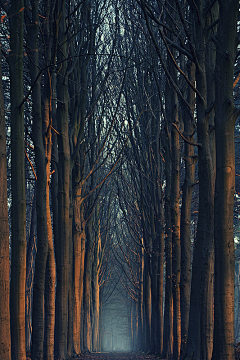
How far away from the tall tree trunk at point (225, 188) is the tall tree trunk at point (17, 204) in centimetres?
258

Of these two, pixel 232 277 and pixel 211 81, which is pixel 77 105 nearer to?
pixel 211 81

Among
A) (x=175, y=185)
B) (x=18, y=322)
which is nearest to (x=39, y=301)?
(x=18, y=322)

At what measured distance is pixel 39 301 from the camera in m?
6.65

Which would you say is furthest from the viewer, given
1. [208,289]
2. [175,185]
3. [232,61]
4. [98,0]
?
[98,0]

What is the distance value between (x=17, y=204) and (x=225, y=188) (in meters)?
2.84

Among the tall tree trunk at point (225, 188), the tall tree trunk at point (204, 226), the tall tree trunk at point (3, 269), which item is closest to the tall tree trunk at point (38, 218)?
the tall tree trunk at point (3, 269)

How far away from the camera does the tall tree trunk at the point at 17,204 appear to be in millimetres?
5176

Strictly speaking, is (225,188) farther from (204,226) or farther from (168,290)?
(168,290)

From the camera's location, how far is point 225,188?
16.3ft

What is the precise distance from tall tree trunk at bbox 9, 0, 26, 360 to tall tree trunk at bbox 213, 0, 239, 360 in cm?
258

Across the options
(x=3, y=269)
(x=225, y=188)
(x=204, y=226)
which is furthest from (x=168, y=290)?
(x=3, y=269)

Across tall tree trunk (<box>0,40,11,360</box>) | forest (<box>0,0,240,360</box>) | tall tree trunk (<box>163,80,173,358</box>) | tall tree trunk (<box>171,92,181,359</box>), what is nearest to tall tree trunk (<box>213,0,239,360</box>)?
forest (<box>0,0,240,360</box>)

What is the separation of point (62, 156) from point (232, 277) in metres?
4.90

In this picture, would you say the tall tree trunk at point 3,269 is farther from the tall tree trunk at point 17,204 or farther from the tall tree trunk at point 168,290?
the tall tree trunk at point 168,290
